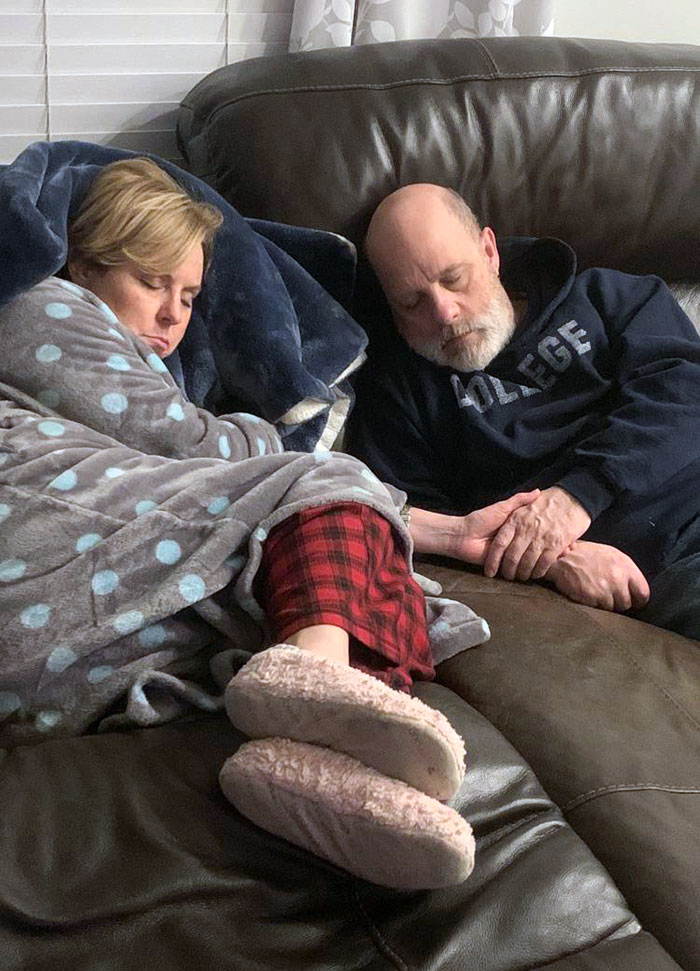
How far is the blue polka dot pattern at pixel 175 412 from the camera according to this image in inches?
57.5

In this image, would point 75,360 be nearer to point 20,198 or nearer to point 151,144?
point 20,198

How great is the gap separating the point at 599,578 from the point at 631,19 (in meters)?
1.45

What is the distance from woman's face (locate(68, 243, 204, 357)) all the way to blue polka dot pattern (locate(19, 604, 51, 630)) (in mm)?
464

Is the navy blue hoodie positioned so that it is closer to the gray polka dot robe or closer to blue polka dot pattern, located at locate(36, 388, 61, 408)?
the gray polka dot robe

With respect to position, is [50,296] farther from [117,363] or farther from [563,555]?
[563,555]

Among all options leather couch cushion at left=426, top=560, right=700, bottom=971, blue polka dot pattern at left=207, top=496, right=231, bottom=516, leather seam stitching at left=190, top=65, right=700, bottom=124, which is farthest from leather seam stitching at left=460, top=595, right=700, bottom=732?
leather seam stitching at left=190, top=65, right=700, bottom=124

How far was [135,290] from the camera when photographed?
156 cm

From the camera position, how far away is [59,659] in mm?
1243

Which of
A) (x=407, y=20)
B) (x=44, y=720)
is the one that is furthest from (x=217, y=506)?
(x=407, y=20)

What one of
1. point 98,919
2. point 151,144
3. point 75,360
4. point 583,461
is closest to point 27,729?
point 98,919

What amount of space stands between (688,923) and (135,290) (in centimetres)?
105

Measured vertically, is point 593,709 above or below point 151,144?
below

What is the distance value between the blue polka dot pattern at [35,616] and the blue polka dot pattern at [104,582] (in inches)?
2.2

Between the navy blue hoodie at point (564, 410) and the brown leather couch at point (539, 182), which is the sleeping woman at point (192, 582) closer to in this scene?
the brown leather couch at point (539, 182)
